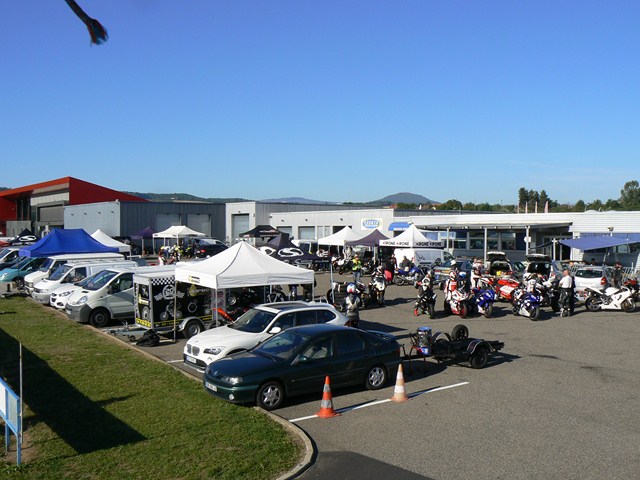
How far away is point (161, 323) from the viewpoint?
16.3 metres

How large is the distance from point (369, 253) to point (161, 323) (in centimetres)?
2517

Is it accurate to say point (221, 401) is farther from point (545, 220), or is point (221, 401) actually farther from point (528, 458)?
point (545, 220)

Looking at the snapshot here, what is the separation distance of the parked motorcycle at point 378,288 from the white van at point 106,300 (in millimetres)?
8472

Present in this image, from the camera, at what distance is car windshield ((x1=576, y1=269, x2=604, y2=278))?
24025mm

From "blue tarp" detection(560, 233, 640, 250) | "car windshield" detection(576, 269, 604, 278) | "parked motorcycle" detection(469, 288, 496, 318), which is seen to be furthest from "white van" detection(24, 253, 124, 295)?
"blue tarp" detection(560, 233, 640, 250)

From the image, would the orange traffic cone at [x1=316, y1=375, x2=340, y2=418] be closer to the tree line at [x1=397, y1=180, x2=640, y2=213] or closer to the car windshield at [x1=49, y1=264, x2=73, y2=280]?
the car windshield at [x1=49, y1=264, x2=73, y2=280]

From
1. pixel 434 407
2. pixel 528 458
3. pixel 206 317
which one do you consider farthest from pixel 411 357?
pixel 206 317

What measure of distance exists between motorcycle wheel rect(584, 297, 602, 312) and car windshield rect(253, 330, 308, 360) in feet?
49.4

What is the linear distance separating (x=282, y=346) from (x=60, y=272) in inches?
622

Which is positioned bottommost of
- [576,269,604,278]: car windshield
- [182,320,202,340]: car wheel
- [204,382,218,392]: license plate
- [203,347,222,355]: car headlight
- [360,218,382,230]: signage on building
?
[182,320,202,340]: car wheel

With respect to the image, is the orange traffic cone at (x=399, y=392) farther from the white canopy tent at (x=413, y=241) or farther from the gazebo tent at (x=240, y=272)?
the white canopy tent at (x=413, y=241)

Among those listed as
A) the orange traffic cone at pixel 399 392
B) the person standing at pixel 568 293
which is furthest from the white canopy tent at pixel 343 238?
the orange traffic cone at pixel 399 392

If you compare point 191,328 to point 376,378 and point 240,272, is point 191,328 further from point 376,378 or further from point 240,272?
point 376,378

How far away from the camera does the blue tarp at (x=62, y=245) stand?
25875 mm
